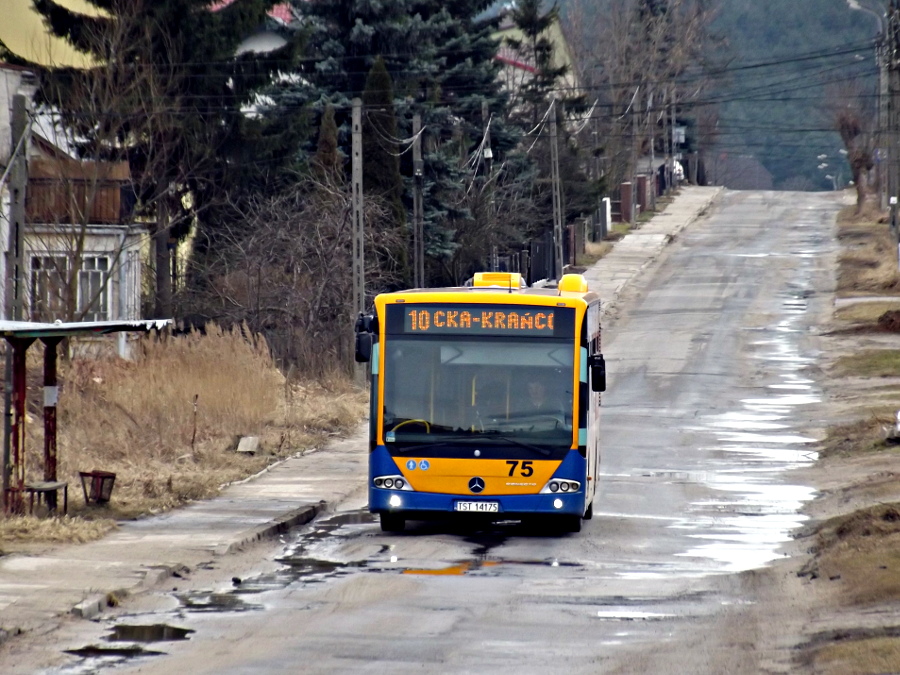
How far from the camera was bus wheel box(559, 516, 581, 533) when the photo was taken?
15891mm

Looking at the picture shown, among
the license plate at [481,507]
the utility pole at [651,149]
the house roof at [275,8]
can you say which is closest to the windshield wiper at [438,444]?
the license plate at [481,507]

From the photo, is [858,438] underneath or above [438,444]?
underneath

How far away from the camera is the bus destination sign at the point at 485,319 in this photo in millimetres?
15648

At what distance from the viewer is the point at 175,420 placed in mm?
22984

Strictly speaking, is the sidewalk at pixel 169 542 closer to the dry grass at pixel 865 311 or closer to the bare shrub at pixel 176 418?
the bare shrub at pixel 176 418

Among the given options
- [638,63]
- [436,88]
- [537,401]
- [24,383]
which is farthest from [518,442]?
[638,63]

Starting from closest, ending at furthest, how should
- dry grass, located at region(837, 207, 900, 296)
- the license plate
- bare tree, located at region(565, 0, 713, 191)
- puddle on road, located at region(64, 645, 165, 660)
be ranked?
puddle on road, located at region(64, 645, 165, 660), the license plate, dry grass, located at region(837, 207, 900, 296), bare tree, located at region(565, 0, 713, 191)

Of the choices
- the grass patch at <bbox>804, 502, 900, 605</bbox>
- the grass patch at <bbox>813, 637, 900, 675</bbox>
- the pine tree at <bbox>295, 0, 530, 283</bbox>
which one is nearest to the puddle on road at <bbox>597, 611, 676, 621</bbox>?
the grass patch at <bbox>804, 502, 900, 605</bbox>

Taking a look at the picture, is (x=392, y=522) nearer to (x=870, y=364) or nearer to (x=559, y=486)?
(x=559, y=486)

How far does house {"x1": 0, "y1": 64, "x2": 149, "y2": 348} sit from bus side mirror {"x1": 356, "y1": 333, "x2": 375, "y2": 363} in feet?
45.7

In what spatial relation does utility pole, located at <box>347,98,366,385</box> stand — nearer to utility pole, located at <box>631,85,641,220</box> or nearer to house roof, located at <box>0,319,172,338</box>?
house roof, located at <box>0,319,172,338</box>

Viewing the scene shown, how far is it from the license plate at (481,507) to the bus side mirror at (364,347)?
6.25 ft

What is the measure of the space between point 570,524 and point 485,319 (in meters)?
2.55

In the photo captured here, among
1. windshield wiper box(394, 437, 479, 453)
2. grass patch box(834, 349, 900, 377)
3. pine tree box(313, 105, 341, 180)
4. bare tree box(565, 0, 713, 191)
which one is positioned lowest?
windshield wiper box(394, 437, 479, 453)
